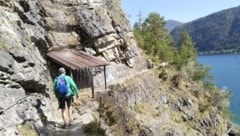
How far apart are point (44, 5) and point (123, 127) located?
11877 mm

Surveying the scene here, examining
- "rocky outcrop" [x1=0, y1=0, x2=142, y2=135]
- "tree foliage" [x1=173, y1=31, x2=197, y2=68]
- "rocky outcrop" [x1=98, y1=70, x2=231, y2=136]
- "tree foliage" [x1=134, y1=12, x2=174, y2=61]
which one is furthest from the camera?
"tree foliage" [x1=173, y1=31, x2=197, y2=68]

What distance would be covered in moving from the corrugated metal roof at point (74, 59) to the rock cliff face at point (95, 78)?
61 centimetres

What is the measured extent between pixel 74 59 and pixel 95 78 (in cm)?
386

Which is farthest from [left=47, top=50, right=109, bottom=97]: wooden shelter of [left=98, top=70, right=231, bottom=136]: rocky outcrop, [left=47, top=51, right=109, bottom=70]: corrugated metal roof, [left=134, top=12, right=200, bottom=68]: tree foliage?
[left=134, top=12, right=200, bottom=68]: tree foliage

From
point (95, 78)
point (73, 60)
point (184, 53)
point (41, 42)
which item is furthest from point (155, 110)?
point (184, 53)

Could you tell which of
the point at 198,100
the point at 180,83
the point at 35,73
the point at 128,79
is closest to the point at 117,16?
the point at 128,79

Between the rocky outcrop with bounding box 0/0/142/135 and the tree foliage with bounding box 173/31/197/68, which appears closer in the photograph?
the rocky outcrop with bounding box 0/0/142/135

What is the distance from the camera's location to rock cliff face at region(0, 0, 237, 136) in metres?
17.3

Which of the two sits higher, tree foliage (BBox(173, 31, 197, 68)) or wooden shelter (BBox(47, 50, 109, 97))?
wooden shelter (BBox(47, 50, 109, 97))

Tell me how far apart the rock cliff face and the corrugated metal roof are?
2.00 feet

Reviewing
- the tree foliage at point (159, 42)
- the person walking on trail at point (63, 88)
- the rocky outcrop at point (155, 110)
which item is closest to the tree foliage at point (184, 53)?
the tree foliage at point (159, 42)

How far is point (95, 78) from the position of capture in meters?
34.1

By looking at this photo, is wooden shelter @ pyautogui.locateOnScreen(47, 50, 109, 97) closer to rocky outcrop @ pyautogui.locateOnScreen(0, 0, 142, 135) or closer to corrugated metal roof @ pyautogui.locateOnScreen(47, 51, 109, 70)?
corrugated metal roof @ pyautogui.locateOnScreen(47, 51, 109, 70)

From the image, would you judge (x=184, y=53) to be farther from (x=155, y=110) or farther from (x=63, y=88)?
(x=63, y=88)
